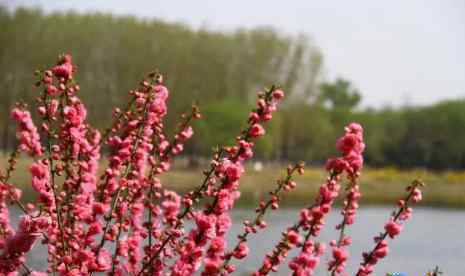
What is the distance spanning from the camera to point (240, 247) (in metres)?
4.16

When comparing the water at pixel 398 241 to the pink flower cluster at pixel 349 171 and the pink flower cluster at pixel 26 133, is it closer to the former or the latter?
the pink flower cluster at pixel 349 171

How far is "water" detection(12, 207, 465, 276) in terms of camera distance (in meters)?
13.7

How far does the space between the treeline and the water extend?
22.4 metres

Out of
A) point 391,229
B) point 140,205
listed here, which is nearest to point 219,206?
point 391,229

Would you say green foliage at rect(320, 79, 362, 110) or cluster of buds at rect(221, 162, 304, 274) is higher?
green foliage at rect(320, 79, 362, 110)

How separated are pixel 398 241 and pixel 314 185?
74.6 ft

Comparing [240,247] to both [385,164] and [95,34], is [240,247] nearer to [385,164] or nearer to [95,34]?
[95,34]

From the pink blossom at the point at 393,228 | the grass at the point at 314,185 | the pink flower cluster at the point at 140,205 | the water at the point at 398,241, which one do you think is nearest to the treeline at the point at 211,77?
the grass at the point at 314,185

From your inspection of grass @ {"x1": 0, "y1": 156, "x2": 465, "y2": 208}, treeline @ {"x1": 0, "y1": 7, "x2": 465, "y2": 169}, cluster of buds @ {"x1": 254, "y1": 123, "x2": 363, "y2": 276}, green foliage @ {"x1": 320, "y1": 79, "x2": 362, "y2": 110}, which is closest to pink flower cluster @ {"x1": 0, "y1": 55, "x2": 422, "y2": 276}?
cluster of buds @ {"x1": 254, "y1": 123, "x2": 363, "y2": 276}

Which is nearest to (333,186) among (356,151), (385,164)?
(356,151)

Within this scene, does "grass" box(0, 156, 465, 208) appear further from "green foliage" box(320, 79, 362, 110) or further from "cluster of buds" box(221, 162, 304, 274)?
"green foliage" box(320, 79, 362, 110)

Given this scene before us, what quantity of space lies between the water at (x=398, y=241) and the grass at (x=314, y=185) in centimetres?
475

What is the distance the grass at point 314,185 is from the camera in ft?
114

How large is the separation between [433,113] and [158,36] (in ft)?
80.5
